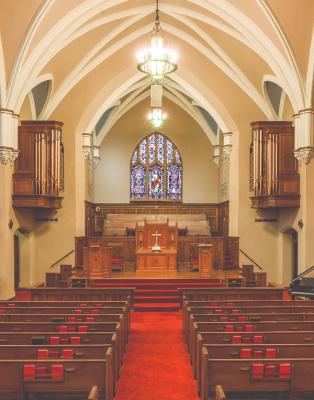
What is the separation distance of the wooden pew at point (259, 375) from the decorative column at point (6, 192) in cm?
1064

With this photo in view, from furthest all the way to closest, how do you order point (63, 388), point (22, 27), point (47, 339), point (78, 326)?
point (22, 27) < point (78, 326) < point (47, 339) < point (63, 388)

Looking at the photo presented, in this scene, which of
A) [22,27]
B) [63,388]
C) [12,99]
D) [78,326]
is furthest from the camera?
[12,99]

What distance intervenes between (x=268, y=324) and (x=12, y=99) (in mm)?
10522

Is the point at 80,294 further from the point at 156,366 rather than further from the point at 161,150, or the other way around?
the point at 161,150

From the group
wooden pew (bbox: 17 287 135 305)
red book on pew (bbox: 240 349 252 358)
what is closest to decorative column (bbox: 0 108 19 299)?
wooden pew (bbox: 17 287 135 305)

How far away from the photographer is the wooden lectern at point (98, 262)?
1559 cm

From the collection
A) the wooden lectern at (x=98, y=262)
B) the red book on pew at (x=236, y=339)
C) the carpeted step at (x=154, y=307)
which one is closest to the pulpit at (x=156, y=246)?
the wooden lectern at (x=98, y=262)

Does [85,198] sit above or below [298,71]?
below

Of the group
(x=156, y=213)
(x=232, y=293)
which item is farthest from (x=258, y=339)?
(x=156, y=213)

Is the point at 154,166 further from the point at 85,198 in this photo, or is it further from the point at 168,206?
the point at 85,198

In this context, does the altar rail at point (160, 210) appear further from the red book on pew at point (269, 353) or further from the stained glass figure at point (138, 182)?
the red book on pew at point (269, 353)

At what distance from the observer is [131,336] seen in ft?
33.1

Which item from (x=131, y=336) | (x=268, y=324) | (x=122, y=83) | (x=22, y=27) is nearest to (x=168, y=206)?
(x=122, y=83)

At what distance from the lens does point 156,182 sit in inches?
1040
